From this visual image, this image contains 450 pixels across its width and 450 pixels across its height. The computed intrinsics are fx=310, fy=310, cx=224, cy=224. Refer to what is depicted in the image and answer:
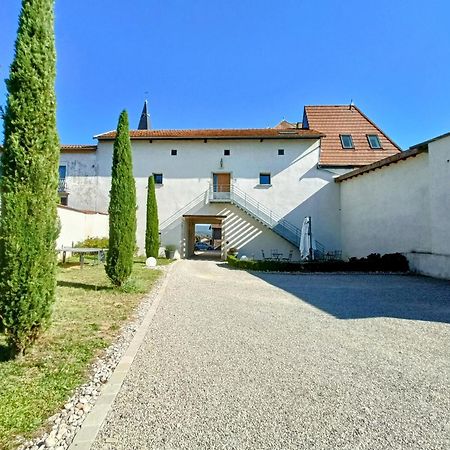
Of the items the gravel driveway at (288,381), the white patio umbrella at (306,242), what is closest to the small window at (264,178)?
the white patio umbrella at (306,242)

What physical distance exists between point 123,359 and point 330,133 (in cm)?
2198

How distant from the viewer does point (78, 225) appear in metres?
17.6

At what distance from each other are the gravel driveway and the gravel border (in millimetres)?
224

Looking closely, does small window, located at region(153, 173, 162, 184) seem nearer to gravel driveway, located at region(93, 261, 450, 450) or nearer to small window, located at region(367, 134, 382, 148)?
small window, located at region(367, 134, 382, 148)

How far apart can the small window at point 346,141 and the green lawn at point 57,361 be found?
18978 millimetres

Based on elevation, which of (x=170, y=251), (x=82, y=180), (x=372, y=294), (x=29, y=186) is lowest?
(x=372, y=294)

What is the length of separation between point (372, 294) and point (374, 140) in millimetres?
16898

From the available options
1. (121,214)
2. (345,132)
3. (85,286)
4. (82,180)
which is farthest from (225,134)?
(85,286)

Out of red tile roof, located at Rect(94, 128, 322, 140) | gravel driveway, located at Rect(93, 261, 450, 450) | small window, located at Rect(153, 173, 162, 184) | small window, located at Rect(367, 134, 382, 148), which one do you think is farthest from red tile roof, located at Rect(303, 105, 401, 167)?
gravel driveway, located at Rect(93, 261, 450, 450)

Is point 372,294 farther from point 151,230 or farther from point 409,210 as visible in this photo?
point 151,230

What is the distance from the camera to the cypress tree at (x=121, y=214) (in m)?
7.74

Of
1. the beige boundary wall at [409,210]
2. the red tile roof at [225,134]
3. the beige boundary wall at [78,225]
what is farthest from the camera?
the red tile roof at [225,134]

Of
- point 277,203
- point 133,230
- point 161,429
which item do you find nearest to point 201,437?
point 161,429

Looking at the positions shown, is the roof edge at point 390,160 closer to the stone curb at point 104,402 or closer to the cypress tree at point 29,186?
the stone curb at point 104,402
